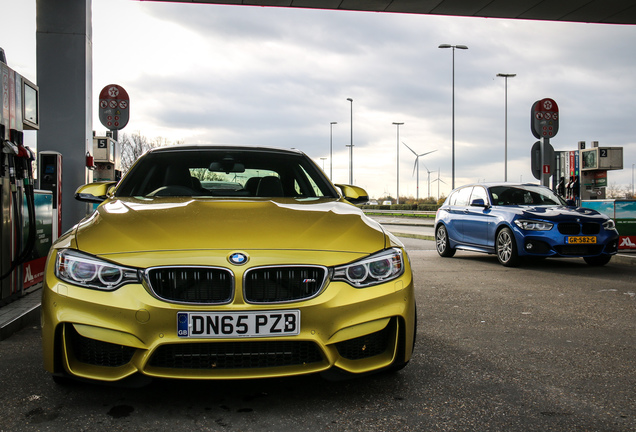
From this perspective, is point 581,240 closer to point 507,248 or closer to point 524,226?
point 524,226

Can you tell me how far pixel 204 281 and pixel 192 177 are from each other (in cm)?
195

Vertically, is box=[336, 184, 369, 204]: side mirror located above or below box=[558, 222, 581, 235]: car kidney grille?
above

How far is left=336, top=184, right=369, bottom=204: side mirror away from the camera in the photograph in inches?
188

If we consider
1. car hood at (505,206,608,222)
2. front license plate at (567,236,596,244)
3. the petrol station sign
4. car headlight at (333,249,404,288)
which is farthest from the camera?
the petrol station sign

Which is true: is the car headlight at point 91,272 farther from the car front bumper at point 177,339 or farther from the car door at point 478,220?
the car door at point 478,220

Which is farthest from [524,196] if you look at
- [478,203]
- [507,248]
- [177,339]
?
[177,339]

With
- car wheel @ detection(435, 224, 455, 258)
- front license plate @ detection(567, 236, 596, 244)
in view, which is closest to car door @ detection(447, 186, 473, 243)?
car wheel @ detection(435, 224, 455, 258)

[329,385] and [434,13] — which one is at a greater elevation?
[434,13]

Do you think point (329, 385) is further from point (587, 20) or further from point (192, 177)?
point (587, 20)

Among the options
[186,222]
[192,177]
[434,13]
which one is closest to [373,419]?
[186,222]

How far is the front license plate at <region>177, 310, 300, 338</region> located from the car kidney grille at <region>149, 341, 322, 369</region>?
69 millimetres

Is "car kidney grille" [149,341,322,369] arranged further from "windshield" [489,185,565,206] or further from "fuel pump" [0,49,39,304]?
"windshield" [489,185,565,206]

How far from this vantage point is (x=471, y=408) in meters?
3.06

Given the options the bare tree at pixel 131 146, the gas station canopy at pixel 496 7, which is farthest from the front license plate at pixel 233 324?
the bare tree at pixel 131 146
